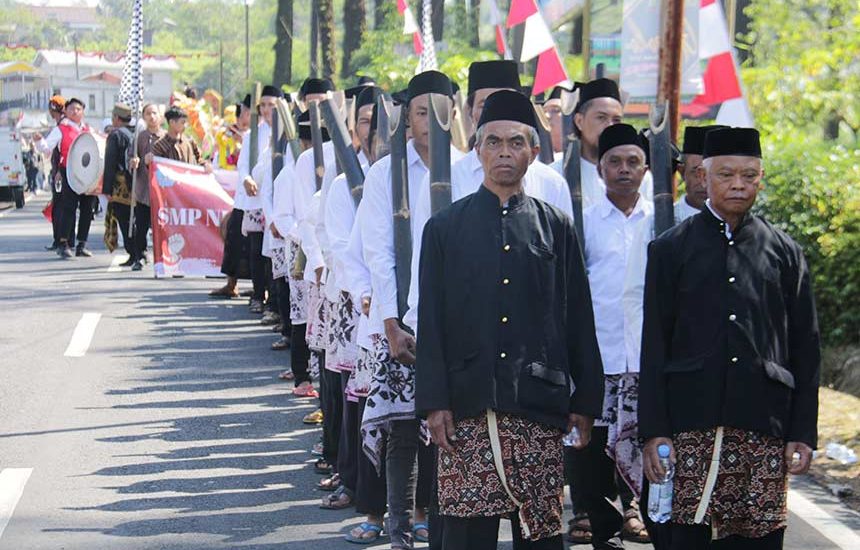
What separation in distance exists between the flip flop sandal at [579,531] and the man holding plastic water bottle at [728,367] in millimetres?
1957

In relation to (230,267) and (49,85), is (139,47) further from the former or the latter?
(49,85)

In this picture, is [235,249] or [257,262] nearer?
[257,262]

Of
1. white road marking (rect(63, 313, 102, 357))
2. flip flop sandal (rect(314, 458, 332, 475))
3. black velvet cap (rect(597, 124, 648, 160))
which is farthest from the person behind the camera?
white road marking (rect(63, 313, 102, 357))

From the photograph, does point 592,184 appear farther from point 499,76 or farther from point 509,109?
point 509,109

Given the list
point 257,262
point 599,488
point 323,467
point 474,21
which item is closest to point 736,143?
point 599,488

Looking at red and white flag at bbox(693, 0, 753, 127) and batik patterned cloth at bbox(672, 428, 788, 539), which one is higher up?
red and white flag at bbox(693, 0, 753, 127)

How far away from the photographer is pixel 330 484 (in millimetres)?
8852

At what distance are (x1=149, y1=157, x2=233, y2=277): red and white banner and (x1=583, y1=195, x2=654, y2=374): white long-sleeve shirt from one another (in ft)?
34.9

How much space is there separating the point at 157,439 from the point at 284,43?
1359 inches

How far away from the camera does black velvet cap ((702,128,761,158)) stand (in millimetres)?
5734

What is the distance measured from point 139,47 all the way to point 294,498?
13968mm

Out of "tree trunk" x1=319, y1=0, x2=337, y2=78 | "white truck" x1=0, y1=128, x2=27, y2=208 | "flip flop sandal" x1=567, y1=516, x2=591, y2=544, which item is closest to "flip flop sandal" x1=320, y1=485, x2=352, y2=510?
"flip flop sandal" x1=567, y1=516, x2=591, y2=544

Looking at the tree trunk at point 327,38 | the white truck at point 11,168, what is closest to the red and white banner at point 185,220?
the tree trunk at point 327,38

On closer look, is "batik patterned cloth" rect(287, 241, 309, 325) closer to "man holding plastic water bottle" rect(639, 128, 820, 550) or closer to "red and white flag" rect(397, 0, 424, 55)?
"man holding plastic water bottle" rect(639, 128, 820, 550)
